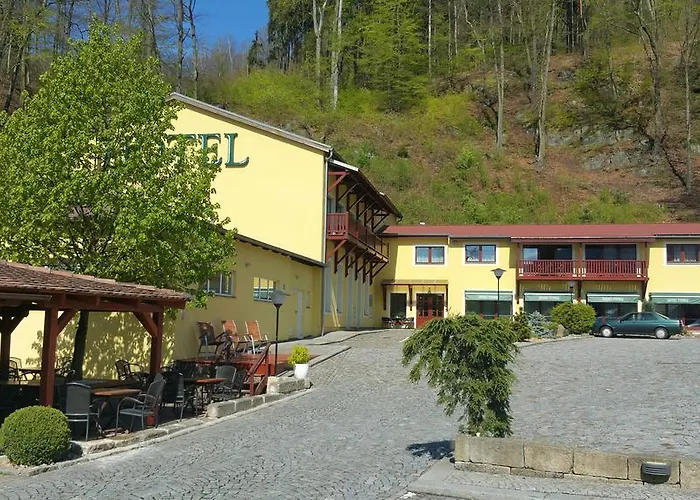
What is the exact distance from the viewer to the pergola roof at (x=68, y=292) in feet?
33.4

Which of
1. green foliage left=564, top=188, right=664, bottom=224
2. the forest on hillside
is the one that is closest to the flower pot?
the forest on hillside

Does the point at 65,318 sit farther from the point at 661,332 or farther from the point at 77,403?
the point at 661,332

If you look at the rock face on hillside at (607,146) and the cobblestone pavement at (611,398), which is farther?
the rock face on hillside at (607,146)

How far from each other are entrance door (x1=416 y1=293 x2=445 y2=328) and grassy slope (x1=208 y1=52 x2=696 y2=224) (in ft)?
36.1

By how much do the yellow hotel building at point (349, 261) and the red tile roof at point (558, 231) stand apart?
9 cm

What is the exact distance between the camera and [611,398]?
1477 centimetres

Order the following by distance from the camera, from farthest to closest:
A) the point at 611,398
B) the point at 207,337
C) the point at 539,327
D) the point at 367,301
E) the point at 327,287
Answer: the point at 367,301
the point at 327,287
the point at 539,327
the point at 207,337
the point at 611,398

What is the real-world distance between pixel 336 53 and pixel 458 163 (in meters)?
14.1

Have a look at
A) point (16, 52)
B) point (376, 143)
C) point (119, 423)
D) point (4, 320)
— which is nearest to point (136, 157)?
point (4, 320)

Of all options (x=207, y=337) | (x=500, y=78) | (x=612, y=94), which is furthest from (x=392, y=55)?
(x=207, y=337)

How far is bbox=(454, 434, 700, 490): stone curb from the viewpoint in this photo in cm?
798

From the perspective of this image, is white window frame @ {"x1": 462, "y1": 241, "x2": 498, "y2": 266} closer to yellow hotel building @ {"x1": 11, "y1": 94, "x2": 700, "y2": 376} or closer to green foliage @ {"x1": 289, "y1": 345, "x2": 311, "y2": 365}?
yellow hotel building @ {"x1": 11, "y1": 94, "x2": 700, "y2": 376}

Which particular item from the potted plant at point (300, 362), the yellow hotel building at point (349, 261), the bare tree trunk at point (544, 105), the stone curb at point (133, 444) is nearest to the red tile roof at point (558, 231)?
the yellow hotel building at point (349, 261)

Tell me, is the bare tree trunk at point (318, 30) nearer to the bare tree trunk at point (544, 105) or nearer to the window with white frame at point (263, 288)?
the bare tree trunk at point (544, 105)
